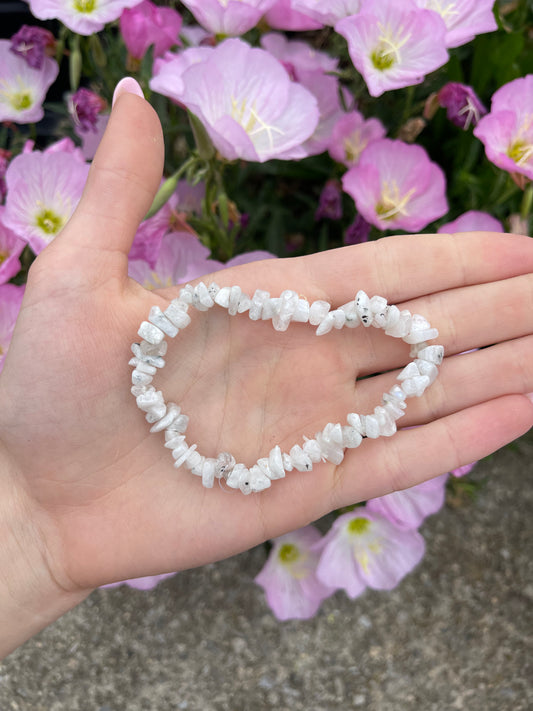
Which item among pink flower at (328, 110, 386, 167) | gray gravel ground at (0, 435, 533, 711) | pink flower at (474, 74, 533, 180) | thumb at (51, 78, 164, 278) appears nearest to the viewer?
thumb at (51, 78, 164, 278)

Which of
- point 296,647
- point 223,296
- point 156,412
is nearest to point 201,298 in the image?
point 223,296

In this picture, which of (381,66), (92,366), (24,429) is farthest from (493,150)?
(24,429)

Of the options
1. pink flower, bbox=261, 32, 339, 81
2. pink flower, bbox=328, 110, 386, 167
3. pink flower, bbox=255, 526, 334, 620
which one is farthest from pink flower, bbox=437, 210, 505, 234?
pink flower, bbox=255, 526, 334, 620

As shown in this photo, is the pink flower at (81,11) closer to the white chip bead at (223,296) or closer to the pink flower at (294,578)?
the white chip bead at (223,296)

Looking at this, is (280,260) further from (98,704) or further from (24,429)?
(98,704)

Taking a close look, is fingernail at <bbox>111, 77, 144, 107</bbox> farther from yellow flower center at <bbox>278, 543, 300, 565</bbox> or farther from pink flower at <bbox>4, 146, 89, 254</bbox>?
yellow flower center at <bbox>278, 543, 300, 565</bbox>

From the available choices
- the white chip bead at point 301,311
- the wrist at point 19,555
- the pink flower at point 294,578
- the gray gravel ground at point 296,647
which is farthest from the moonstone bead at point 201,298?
the gray gravel ground at point 296,647
